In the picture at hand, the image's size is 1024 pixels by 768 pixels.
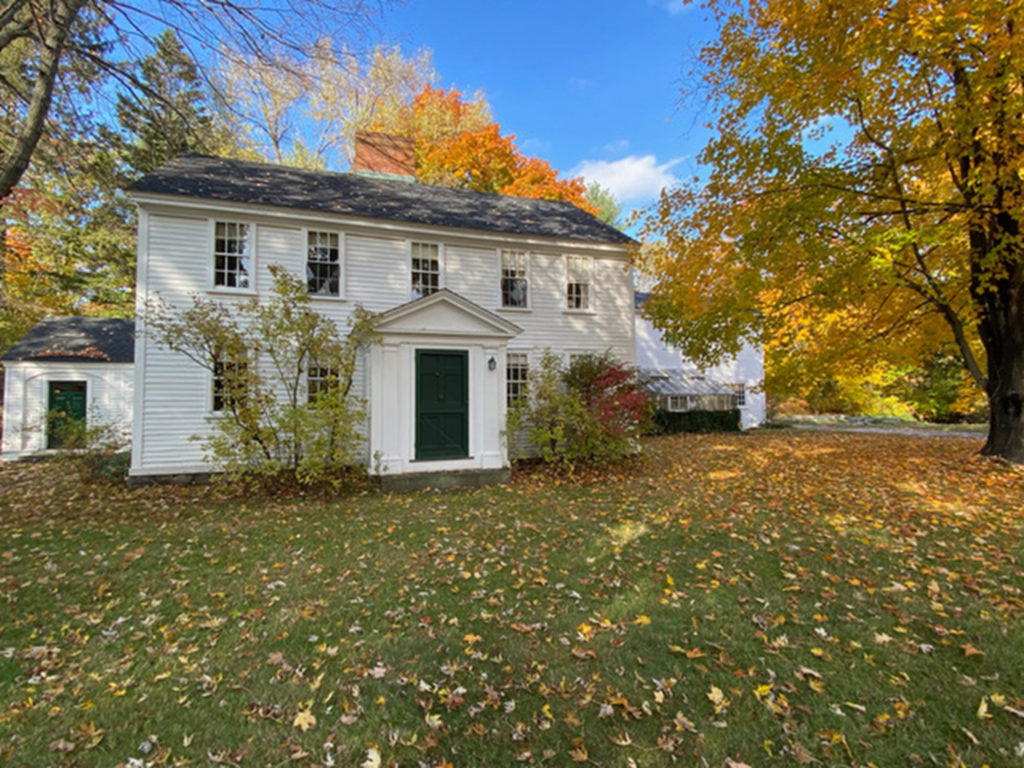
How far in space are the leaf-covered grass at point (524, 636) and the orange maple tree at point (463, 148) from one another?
20.7 metres

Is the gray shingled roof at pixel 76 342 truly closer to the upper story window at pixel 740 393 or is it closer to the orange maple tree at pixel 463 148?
the orange maple tree at pixel 463 148

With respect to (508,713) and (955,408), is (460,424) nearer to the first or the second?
(508,713)

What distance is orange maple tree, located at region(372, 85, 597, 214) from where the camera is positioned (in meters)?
23.4

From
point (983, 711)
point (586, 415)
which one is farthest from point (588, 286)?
point (983, 711)

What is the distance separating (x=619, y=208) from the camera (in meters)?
32.5

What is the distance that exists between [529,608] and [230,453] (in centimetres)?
646

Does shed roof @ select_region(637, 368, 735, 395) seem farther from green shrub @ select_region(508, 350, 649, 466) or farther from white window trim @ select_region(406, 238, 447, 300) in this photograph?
white window trim @ select_region(406, 238, 447, 300)

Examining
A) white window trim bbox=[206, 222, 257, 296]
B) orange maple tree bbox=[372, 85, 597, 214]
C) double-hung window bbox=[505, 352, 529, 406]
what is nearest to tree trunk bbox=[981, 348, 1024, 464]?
double-hung window bbox=[505, 352, 529, 406]

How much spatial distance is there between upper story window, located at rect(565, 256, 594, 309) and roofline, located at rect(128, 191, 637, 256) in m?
0.39

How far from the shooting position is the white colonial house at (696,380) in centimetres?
2144

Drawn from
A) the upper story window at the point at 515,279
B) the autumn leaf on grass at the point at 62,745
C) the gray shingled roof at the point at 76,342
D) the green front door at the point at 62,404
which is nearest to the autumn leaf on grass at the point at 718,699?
the autumn leaf on grass at the point at 62,745

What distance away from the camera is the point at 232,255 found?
10.3 meters

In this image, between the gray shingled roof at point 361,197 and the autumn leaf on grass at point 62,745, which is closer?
the autumn leaf on grass at point 62,745

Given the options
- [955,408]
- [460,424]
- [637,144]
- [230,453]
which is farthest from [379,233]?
[955,408]
